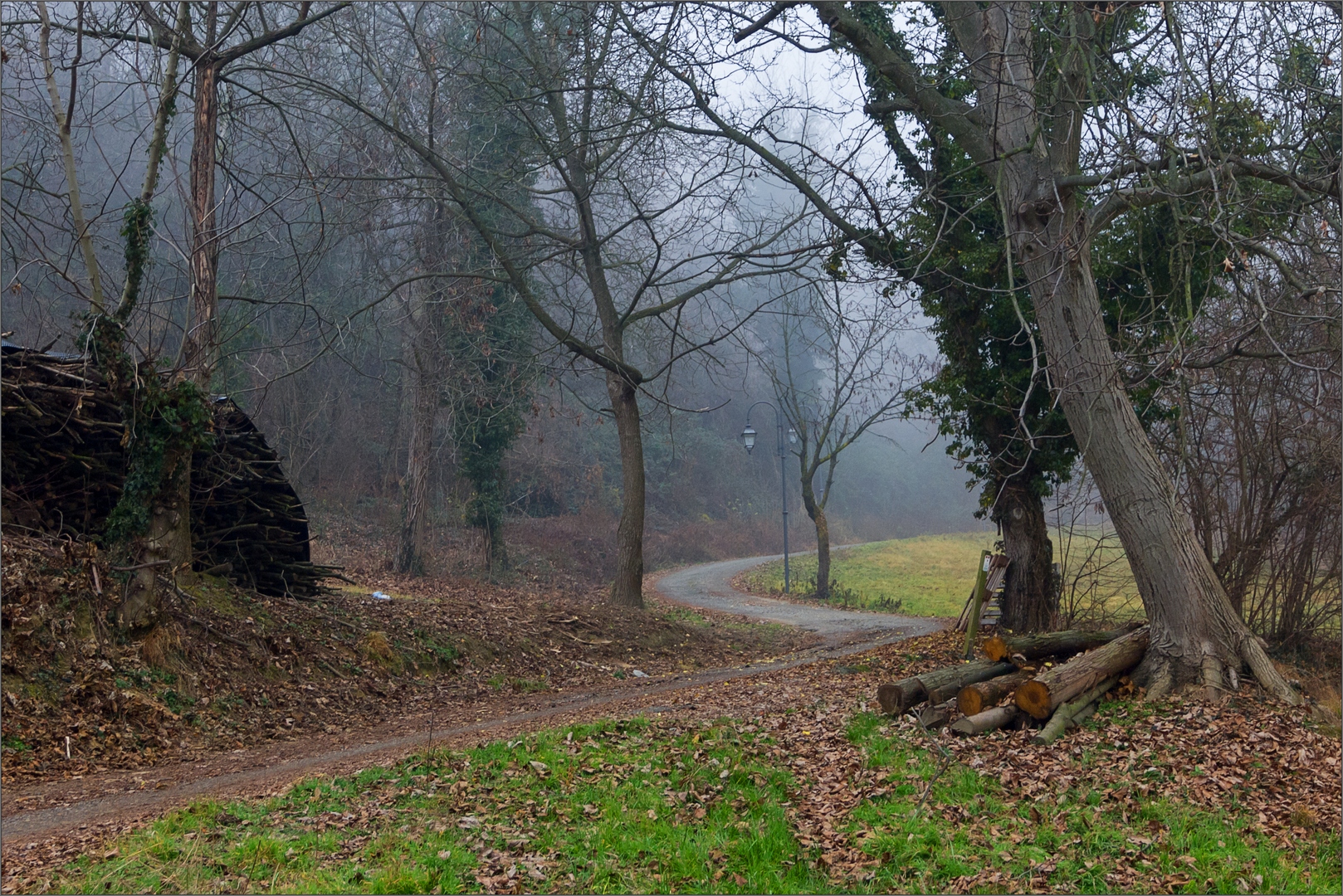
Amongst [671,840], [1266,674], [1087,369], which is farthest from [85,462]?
[1266,674]

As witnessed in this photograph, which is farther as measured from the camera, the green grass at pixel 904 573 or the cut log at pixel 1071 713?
the green grass at pixel 904 573

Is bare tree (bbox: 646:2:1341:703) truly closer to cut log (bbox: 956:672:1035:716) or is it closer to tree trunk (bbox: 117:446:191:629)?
cut log (bbox: 956:672:1035:716)

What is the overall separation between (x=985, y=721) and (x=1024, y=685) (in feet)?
1.53

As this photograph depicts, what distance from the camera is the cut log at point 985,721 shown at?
289 inches

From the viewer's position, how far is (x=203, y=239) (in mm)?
8984

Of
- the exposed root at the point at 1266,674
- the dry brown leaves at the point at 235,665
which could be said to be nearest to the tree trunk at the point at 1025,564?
the dry brown leaves at the point at 235,665

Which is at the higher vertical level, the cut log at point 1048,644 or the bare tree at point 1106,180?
the bare tree at point 1106,180

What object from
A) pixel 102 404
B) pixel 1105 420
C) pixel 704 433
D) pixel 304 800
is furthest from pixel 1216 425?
pixel 704 433

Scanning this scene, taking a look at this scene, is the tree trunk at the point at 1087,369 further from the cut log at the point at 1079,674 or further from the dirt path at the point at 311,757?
the dirt path at the point at 311,757

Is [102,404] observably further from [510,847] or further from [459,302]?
[459,302]

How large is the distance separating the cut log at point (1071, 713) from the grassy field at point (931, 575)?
15.8 ft

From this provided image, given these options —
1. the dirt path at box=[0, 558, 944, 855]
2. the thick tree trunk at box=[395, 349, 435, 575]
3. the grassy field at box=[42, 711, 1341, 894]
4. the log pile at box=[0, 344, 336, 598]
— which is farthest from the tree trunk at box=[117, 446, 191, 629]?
the thick tree trunk at box=[395, 349, 435, 575]

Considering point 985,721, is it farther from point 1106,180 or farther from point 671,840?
point 1106,180

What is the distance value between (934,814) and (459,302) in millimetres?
13896
